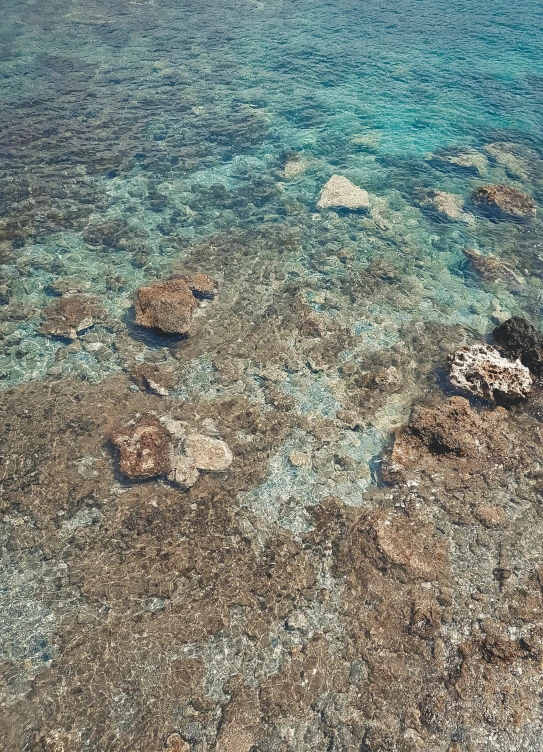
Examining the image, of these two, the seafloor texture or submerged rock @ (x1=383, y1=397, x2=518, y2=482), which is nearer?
the seafloor texture

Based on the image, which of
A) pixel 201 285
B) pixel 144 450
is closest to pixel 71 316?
pixel 201 285

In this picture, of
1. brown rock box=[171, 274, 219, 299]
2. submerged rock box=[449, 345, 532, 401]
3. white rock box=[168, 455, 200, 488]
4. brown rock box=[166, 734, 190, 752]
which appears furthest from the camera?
brown rock box=[171, 274, 219, 299]

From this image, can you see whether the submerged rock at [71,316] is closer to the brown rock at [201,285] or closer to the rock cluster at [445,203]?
the brown rock at [201,285]

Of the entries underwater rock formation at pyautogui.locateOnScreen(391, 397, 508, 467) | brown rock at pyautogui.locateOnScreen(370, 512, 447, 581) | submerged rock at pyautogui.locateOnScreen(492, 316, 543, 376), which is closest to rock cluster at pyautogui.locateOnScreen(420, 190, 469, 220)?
submerged rock at pyautogui.locateOnScreen(492, 316, 543, 376)

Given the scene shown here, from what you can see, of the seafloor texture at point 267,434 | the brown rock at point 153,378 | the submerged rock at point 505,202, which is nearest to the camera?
the seafloor texture at point 267,434

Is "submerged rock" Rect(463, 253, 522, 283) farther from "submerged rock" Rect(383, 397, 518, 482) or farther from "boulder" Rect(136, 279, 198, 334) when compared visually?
"boulder" Rect(136, 279, 198, 334)

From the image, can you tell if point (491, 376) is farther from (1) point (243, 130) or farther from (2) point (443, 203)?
(1) point (243, 130)

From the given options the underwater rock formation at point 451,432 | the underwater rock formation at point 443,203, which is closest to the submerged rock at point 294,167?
the underwater rock formation at point 443,203

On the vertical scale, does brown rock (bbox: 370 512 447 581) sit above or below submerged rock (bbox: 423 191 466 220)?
below
